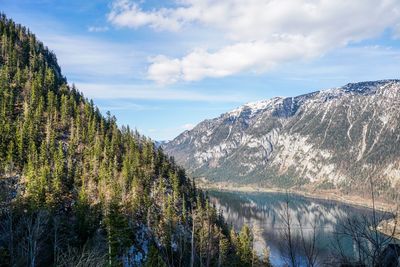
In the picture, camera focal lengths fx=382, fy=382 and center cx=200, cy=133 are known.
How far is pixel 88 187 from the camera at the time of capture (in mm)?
139500

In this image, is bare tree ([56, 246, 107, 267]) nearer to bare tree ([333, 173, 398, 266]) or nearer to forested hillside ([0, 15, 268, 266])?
bare tree ([333, 173, 398, 266])

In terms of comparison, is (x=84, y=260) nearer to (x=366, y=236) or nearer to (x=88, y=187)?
(x=366, y=236)

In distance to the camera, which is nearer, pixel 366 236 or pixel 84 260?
pixel 366 236

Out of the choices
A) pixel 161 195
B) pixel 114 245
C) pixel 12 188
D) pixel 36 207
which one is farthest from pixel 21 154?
pixel 114 245

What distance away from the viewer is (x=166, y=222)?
13625 centimetres

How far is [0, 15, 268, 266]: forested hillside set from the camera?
100062mm

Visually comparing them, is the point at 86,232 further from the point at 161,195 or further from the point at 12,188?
the point at 161,195

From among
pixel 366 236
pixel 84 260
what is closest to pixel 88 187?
pixel 84 260

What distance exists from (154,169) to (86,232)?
67.3m

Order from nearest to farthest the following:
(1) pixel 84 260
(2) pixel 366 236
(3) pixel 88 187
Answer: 1. (2) pixel 366 236
2. (1) pixel 84 260
3. (3) pixel 88 187

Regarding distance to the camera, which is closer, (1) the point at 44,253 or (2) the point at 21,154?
(1) the point at 44,253

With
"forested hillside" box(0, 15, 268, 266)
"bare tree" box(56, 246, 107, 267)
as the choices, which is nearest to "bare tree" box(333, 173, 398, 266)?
"bare tree" box(56, 246, 107, 267)

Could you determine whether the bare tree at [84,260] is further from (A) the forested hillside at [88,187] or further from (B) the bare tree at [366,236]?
(A) the forested hillside at [88,187]

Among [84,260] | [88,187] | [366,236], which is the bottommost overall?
[88,187]
